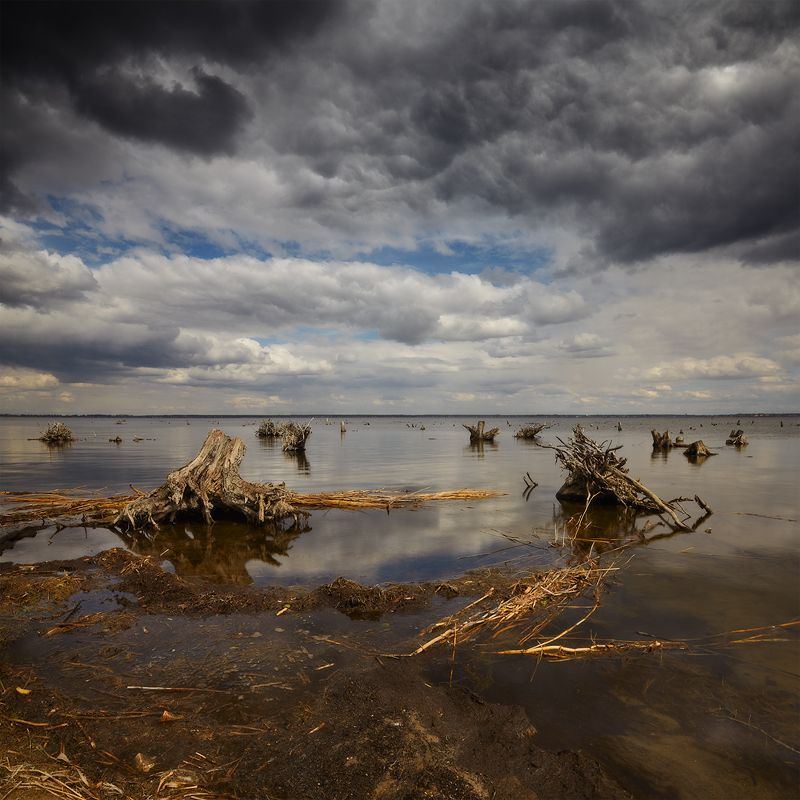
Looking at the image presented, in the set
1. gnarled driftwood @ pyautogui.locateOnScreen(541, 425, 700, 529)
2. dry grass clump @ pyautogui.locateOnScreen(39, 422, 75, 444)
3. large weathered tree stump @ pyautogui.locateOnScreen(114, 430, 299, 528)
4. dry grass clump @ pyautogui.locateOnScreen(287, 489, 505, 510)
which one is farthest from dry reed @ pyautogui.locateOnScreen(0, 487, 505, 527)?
dry grass clump @ pyautogui.locateOnScreen(39, 422, 75, 444)

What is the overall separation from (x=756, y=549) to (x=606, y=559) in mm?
3014

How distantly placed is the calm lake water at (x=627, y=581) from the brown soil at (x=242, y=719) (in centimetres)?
57

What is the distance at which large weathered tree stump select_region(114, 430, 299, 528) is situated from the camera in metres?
10.3

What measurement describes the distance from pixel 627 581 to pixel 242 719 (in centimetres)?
591

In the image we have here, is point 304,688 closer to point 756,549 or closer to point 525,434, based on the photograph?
point 756,549

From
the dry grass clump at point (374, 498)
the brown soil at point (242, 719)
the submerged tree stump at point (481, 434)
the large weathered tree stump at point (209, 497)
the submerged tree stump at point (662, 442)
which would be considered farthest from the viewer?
the submerged tree stump at point (481, 434)

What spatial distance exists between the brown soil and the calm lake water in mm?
570

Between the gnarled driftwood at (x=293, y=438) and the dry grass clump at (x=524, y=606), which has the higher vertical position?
the gnarled driftwood at (x=293, y=438)

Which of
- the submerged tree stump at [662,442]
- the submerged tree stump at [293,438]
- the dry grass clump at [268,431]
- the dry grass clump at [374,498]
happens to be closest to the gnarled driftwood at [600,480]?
the dry grass clump at [374,498]

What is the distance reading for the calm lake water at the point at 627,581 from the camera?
11.3 ft

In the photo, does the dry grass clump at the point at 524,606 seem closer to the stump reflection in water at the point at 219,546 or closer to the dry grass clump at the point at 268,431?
the stump reflection in water at the point at 219,546

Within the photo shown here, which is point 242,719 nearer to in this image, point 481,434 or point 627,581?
point 627,581

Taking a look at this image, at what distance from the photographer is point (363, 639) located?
4.95m

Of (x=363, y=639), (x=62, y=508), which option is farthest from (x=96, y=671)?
(x=62, y=508)
